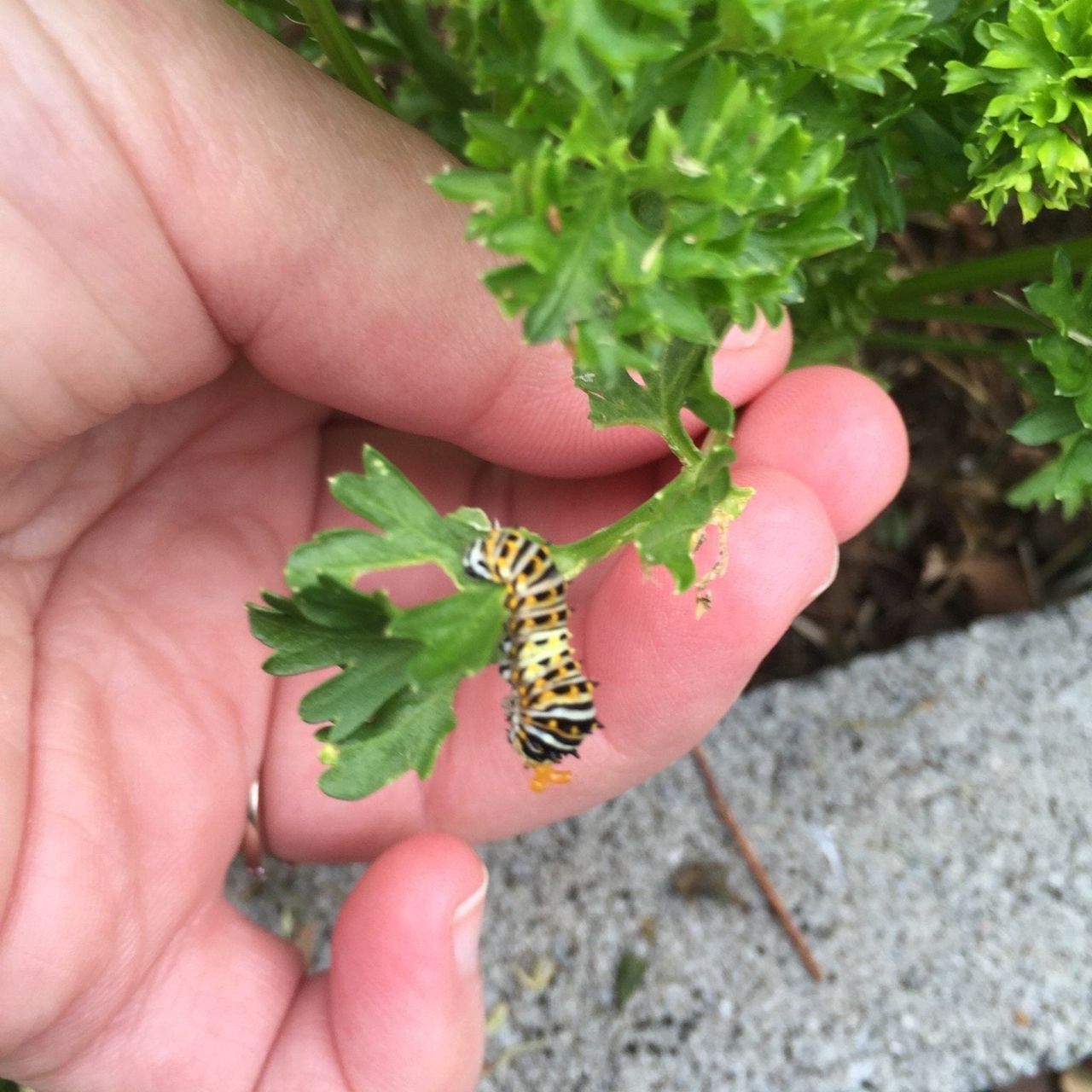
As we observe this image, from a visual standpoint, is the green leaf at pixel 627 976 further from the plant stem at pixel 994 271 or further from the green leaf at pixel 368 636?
the plant stem at pixel 994 271

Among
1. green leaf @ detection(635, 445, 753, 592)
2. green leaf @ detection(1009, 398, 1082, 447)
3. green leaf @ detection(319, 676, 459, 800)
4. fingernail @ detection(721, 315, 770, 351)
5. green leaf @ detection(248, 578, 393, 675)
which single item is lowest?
green leaf @ detection(1009, 398, 1082, 447)

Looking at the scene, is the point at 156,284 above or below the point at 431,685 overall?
above

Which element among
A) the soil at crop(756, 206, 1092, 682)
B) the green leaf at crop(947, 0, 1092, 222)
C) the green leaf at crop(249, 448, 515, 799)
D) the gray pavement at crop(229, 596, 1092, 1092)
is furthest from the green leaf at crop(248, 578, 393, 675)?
the soil at crop(756, 206, 1092, 682)

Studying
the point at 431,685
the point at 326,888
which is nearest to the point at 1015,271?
the point at 431,685

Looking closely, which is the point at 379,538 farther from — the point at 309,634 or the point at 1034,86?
the point at 1034,86

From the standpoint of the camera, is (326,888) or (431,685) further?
(326,888)

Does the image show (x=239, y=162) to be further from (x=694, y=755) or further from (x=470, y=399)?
(x=694, y=755)

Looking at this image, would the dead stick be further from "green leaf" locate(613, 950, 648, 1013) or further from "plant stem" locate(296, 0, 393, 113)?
"plant stem" locate(296, 0, 393, 113)
